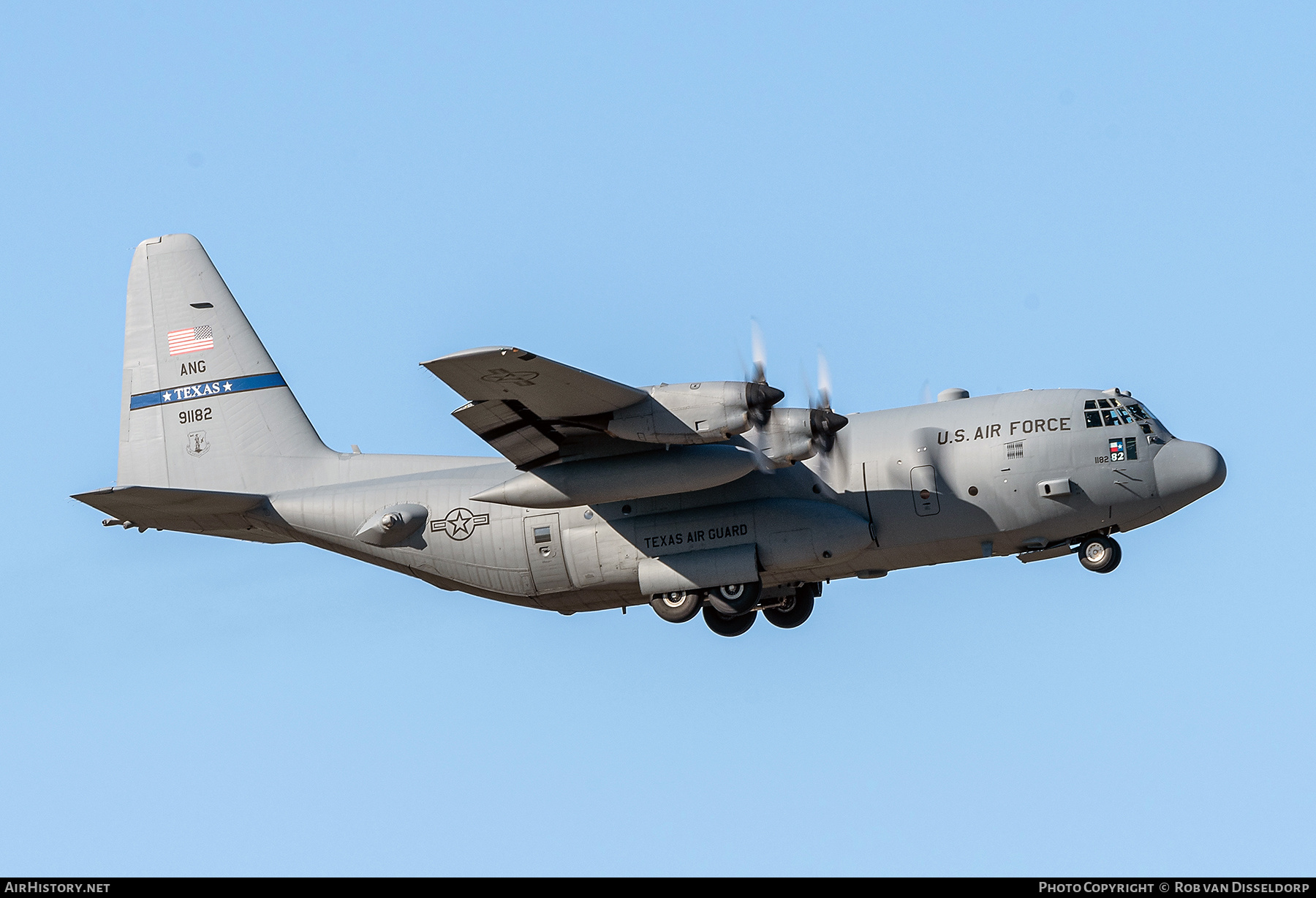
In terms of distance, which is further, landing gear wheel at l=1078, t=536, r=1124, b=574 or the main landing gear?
the main landing gear

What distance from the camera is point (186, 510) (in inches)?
937

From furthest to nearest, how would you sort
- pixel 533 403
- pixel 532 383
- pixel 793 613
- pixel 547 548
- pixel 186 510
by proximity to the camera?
pixel 793 613 < pixel 186 510 < pixel 547 548 < pixel 533 403 < pixel 532 383

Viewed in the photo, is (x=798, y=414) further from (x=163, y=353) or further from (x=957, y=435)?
(x=163, y=353)

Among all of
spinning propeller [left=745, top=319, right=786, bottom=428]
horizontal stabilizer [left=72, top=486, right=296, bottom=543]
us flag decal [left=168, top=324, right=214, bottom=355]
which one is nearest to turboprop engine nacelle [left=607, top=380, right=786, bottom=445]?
spinning propeller [left=745, top=319, right=786, bottom=428]

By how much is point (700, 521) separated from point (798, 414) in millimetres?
2470

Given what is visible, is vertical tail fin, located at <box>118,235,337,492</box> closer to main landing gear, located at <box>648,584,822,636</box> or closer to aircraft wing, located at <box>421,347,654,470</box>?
aircraft wing, located at <box>421,347,654,470</box>

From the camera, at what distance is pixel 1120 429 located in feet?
71.3

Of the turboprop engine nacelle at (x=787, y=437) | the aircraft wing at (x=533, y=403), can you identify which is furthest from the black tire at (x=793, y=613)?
the aircraft wing at (x=533, y=403)

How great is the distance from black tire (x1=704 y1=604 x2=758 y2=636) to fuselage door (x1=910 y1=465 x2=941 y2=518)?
3.25 meters

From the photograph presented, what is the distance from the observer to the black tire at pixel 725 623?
926 inches

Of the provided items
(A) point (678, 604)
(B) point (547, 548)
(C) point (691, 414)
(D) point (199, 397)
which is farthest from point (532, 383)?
(D) point (199, 397)

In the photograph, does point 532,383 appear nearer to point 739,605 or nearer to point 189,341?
point 739,605

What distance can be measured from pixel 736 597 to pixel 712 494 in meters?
1.53

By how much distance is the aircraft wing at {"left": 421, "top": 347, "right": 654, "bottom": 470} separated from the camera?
19.2 meters
